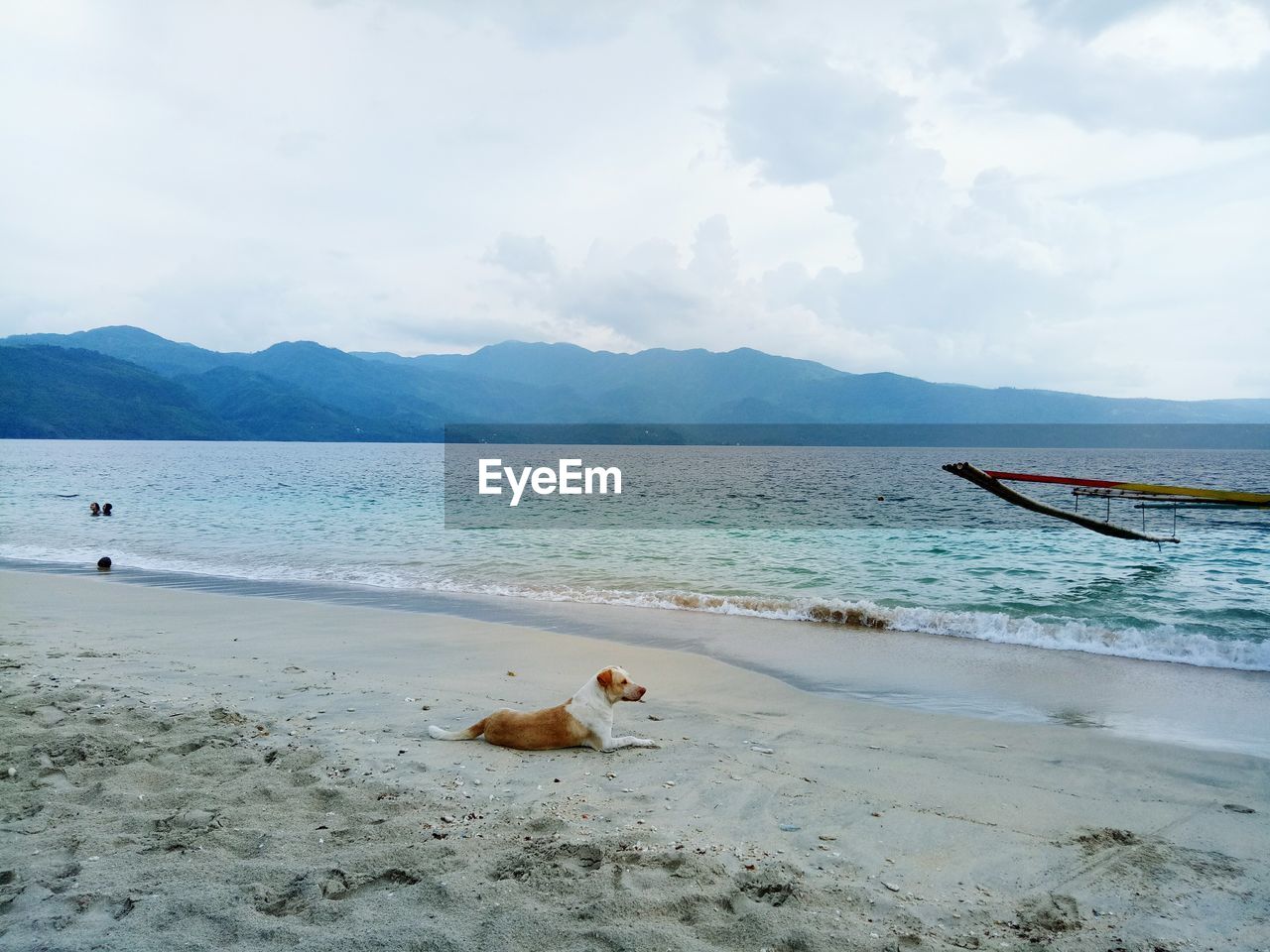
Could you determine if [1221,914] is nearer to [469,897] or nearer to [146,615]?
[469,897]

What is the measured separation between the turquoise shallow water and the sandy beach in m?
6.70

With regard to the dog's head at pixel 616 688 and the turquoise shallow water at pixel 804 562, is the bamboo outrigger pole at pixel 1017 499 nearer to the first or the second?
the turquoise shallow water at pixel 804 562

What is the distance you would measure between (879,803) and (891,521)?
3336 cm

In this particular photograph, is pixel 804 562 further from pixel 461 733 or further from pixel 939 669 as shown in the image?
pixel 461 733

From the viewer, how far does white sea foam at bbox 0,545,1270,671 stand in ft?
41.2

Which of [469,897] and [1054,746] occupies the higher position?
[469,897]

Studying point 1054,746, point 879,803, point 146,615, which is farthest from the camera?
point 146,615

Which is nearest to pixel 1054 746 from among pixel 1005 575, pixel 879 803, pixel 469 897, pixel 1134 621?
pixel 879 803

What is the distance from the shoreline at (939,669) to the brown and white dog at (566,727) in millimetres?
3866

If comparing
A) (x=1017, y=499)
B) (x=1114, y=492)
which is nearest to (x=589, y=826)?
(x=1017, y=499)

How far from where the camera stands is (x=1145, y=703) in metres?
9.66

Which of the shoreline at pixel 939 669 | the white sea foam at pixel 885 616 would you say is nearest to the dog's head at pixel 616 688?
the shoreline at pixel 939 669

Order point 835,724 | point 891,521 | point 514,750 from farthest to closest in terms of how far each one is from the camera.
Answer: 1. point 891,521
2. point 835,724
3. point 514,750

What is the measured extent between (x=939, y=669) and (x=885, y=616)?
3.75 m
